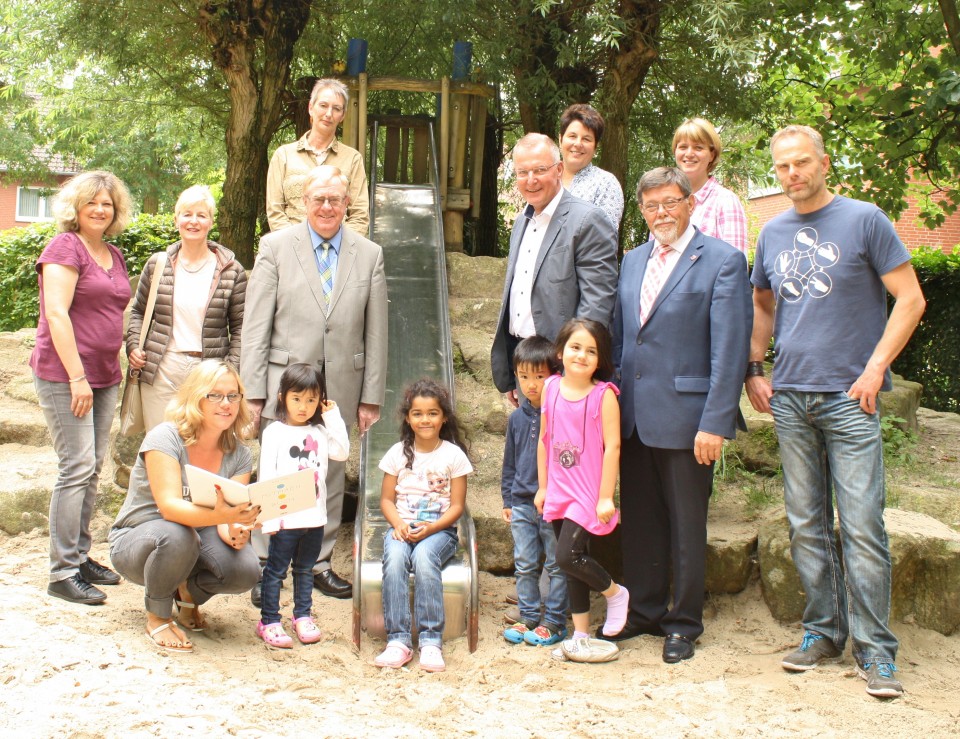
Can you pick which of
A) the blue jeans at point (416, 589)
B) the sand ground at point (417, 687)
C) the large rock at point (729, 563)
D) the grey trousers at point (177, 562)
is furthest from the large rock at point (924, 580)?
the grey trousers at point (177, 562)

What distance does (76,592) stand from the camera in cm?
441

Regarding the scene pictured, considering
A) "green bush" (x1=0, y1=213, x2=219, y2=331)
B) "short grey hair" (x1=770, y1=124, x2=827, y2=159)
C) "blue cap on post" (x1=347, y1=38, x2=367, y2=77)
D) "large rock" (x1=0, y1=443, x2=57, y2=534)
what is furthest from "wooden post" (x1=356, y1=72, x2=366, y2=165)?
"short grey hair" (x1=770, y1=124, x2=827, y2=159)

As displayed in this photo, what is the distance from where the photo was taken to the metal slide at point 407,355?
4324mm

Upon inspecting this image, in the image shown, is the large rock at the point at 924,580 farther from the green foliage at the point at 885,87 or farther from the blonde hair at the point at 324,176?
the green foliage at the point at 885,87

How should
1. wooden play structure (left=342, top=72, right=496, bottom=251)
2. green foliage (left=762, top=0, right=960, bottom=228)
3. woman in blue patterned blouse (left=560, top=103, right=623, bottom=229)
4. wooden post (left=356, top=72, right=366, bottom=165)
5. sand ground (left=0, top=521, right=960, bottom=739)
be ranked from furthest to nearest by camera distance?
wooden play structure (left=342, top=72, right=496, bottom=251), wooden post (left=356, top=72, right=366, bottom=165), green foliage (left=762, top=0, right=960, bottom=228), woman in blue patterned blouse (left=560, top=103, right=623, bottom=229), sand ground (left=0, top=521, right=960, bottom=739)

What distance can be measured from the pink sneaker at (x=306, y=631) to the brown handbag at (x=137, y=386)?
132 cm

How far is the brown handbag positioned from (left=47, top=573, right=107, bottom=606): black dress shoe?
0.74 meters

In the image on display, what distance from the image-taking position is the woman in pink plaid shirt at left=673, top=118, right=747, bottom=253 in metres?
4.43

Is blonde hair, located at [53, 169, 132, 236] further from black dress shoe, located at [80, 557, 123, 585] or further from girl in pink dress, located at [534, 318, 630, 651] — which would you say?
girl in pink dress, located at [534, 318, 630, 651]

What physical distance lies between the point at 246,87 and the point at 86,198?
4367 millimetres

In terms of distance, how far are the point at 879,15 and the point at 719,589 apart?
622 centimetres

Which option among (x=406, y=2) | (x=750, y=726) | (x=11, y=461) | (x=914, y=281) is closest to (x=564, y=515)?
(x=750, y=726)

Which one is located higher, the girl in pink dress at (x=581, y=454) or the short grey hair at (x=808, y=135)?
the short grey hair at (x=808, y=135)

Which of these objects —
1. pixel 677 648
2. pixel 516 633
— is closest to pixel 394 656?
pixel 516 633
